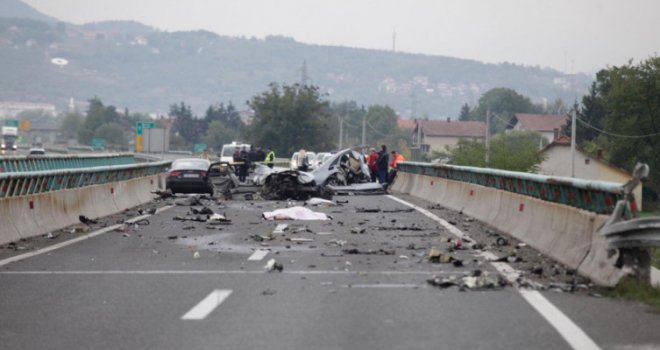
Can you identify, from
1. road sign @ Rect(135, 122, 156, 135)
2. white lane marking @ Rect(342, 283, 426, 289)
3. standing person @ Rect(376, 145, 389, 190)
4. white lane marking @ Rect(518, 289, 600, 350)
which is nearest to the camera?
white lane marking @ Rect(518, 289, 600, 350)

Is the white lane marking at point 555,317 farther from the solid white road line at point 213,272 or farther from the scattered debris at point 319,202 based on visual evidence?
the scattered debris at point 319,202

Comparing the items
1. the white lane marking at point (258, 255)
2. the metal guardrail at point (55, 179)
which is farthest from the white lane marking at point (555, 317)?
the metal guardrail at point (55, 179)

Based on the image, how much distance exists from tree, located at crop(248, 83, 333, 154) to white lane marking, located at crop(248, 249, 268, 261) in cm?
13165

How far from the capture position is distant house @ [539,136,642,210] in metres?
107

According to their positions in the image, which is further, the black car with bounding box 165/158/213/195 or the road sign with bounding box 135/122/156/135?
the road sign with bounding box 135/122/156/135

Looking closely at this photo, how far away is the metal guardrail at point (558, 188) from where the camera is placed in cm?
1316

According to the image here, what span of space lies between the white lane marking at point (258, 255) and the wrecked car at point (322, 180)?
1584 cm

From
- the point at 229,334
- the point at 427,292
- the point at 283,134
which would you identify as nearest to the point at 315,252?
the point at 427,292

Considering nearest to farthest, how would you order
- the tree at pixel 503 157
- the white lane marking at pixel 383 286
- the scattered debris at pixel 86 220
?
the white lane marking at pixel 383 286, the scattered debris at pixel 86 220, the tree at pixel 503 157

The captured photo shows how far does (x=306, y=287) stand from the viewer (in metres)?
12.0

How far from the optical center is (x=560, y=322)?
31.2 feet

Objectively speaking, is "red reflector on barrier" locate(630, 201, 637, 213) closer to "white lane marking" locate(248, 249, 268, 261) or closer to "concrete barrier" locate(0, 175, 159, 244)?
"white lane marking" locate(248, 249, 268, 261)

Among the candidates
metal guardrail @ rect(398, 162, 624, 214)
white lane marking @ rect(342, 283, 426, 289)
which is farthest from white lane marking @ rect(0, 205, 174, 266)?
metal guardrail @ rect(398, 162, 624, 214)

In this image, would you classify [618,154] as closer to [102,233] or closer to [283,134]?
[283,134]
